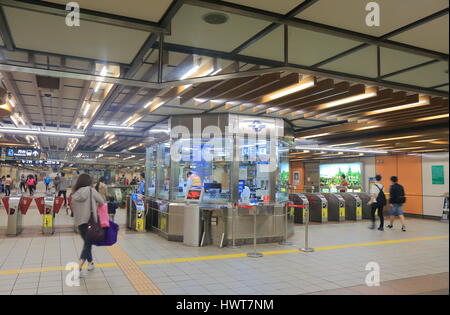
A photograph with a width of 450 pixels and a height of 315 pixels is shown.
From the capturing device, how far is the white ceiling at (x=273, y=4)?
3404mm

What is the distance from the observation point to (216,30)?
410 centimetres

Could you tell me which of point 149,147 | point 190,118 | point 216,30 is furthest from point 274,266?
point 149,147

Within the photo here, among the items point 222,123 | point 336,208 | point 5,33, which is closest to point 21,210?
point 222,123

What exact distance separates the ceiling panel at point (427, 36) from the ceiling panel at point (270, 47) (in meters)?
1.35

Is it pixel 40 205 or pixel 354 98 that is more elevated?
pixel 354 98

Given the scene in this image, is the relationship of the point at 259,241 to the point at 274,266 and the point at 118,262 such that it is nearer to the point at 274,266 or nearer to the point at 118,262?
the point at 274,266

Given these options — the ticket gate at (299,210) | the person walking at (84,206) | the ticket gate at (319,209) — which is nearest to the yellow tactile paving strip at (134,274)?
the person walking at (84,206)

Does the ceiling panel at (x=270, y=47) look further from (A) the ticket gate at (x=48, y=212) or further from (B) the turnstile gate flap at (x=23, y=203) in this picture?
(B) the turnstile gate flap at (x=23, y=203)

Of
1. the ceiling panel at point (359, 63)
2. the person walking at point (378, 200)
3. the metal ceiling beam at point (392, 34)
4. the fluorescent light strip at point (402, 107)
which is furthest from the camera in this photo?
the person walking at point (378, 200)

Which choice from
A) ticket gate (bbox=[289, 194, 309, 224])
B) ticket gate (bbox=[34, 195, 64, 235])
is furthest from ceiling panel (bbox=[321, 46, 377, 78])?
ticket gate (bbox=[34, 195, 64, 235])

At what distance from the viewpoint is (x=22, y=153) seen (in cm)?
1608

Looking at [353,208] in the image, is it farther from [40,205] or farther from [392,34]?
[40,205]

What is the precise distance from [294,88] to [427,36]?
184 cm

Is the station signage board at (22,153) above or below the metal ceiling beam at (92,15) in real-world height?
below
